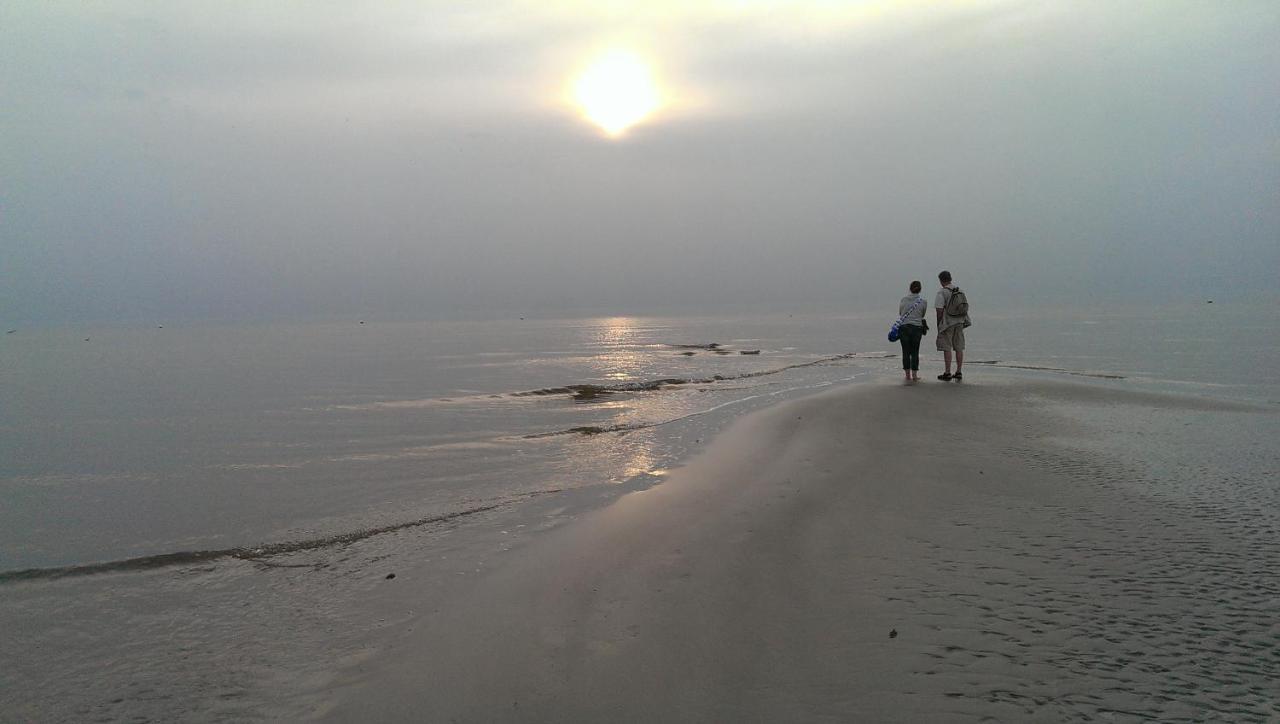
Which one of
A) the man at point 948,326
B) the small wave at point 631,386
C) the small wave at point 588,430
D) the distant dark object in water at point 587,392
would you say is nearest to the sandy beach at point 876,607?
the small wave at point 588,430

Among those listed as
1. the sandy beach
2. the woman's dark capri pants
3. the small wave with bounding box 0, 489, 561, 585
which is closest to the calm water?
the small wave with bounding box 0, 489, 561, 585

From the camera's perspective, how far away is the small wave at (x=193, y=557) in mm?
6582

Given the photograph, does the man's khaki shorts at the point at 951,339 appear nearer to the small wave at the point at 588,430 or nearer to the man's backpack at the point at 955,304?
the man's backpack at the point at 955,304

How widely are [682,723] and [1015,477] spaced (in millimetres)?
6028

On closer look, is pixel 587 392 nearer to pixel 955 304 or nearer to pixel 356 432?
pixel 356 432

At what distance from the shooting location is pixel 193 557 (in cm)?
690

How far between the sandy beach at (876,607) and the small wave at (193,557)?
2.13 meters

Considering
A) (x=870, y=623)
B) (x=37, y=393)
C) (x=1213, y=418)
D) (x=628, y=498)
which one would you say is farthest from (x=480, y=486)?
Answer: (x=37, y=393)

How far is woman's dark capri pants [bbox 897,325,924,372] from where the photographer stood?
17625 mm

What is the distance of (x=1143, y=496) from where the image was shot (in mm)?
6688

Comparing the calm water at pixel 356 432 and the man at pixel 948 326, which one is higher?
the man at pixel 948 326

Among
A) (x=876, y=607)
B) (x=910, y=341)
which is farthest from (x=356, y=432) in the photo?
(x=910, y=341)

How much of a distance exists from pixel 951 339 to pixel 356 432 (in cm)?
1468

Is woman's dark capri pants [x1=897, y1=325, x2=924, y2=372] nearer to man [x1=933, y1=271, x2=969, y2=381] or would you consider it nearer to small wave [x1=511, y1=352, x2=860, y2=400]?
man [x1=933, y1=271, x2=969, y2=381]
